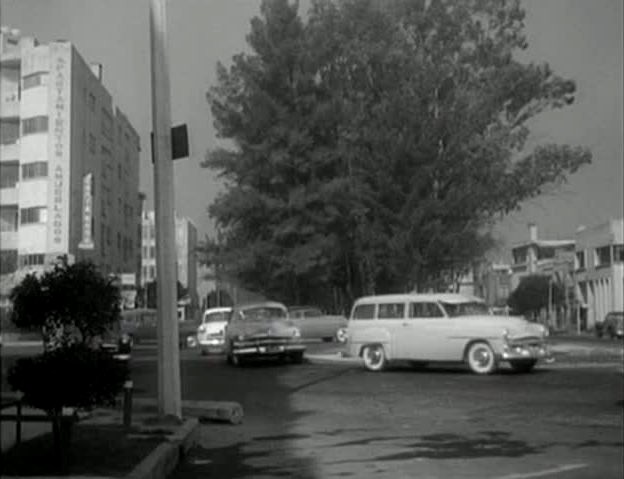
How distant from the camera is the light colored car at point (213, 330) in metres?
33.3

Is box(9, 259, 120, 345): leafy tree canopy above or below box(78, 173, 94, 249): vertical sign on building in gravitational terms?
below

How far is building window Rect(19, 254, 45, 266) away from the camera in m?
9.65

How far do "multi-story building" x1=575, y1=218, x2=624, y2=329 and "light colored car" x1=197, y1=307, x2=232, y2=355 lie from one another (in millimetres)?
54668

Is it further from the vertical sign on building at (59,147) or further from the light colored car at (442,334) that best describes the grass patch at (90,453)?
the light colored car at (442,334)

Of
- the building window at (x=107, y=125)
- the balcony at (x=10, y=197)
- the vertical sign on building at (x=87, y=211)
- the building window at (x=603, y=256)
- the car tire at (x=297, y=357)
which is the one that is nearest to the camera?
the balcony at (x=10, y=197)

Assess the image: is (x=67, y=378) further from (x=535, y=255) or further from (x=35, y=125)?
(x=535, y=255)

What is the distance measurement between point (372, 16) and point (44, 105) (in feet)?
72.7

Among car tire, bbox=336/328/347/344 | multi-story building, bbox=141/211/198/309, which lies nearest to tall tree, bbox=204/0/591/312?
car tire, bbox=336/328/347/344

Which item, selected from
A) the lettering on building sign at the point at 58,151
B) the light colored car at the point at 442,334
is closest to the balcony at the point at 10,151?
the lettering on building sign at the point at 58,151

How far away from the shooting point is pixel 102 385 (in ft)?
29.2

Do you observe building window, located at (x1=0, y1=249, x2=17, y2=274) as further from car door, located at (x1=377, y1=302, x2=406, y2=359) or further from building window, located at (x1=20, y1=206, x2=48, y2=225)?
car door, located at (x1=377, y1=302, x2=406, y2=359)

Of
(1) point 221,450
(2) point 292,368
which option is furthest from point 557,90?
(1) point 221,450

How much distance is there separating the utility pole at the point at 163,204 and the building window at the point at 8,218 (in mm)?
4468

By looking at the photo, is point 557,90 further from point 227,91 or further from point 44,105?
point 44,105
